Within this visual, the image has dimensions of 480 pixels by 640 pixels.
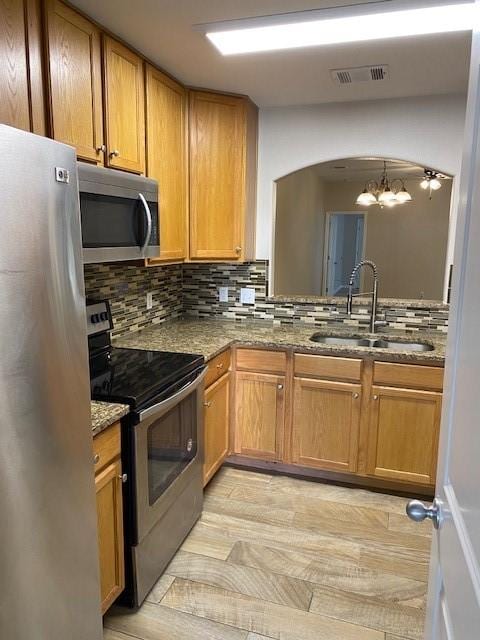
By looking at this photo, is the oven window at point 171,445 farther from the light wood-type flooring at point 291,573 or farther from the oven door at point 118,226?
the oven door at point 118,226

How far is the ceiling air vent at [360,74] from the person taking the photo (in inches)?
94.0

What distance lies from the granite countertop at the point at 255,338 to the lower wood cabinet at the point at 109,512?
0.85 metres

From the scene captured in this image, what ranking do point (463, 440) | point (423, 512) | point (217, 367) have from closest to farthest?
point (463, 440) < point (423, 512) < point (217, 367)

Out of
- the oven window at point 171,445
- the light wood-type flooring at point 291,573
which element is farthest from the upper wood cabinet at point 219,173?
the light wood-type flooring at point 291,573

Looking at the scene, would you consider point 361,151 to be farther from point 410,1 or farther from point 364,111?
point 410,1

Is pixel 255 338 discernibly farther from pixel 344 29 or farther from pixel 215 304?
pixel 344 29

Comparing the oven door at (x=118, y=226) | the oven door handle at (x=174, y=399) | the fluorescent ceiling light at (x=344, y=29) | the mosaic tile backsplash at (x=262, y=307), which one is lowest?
the oven door handle at (x=174, y=399)

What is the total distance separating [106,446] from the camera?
1.66 meters

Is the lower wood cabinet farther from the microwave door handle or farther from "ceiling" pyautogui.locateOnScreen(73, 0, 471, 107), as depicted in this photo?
"ceiling" pyautogui.locateOnScreen(73, 0, 471, 107)

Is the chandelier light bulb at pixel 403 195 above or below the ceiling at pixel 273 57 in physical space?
below

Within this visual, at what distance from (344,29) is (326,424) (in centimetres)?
205

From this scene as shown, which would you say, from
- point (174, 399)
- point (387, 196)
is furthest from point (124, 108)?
point (387, 196)

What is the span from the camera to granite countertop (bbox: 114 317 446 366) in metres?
2.60

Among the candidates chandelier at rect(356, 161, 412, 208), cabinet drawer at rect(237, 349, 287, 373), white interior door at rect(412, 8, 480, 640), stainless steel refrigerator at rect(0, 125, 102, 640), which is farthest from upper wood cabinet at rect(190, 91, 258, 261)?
white interior door at rect(412, 8, 480, 640)
